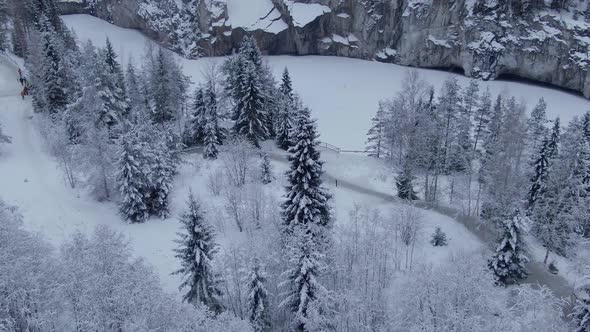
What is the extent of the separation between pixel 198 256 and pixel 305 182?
314 inches

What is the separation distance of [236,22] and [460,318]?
67343 millimetres

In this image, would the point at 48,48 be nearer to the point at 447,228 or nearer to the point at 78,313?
the point at 78,313

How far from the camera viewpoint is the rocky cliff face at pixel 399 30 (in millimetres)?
67625

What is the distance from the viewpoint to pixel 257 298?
27234mm

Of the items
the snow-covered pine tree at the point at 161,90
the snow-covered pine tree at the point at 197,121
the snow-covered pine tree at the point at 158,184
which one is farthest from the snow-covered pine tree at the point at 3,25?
the snow-covered pine tree at the point at 158,184

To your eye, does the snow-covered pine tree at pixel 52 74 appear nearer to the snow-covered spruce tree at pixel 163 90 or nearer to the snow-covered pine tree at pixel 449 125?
the snow-covered spruce tree at pixel 163 90

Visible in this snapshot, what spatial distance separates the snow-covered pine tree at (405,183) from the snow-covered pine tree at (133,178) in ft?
68.0

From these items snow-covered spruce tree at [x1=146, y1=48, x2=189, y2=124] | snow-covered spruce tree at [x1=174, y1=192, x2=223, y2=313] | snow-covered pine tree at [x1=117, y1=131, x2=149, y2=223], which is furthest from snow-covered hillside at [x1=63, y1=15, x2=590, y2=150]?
snow-covered spruce tree at [x1=174, y1=192, x2=223, y2=313]

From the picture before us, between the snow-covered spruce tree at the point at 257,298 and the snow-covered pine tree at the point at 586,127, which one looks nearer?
the snow-covered spruce tree at the point at 257,298

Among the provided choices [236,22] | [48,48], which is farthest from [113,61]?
[236,22]

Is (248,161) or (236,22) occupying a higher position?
(236,22)

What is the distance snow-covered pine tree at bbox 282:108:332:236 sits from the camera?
3006 centimetres

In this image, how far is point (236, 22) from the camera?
80.2 metres

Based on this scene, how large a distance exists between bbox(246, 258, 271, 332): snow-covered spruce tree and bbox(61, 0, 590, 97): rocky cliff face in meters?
56.6
